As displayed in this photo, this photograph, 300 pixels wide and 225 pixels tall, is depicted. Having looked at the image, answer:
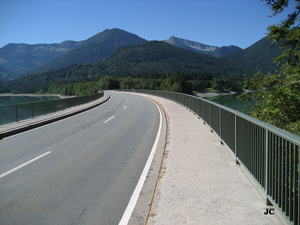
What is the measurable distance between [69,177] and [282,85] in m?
12.8

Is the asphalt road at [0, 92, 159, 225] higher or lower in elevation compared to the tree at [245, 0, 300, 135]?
lower

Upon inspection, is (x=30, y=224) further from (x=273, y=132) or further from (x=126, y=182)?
(x=273, y=132)

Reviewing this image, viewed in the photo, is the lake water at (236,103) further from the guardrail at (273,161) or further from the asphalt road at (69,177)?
the guardrail at (273,161)

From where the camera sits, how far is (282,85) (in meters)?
15.2

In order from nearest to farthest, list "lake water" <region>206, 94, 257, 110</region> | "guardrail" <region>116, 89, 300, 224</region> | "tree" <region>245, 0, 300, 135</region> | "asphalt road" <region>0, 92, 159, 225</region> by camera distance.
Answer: "guardrail" <region>116, 89, 300, 224</region> → "asphalt road" <region>0, 92, 159, 225</region> → "tree" <region>245, 0, 300, 135</region> → "lake water" <region>206, 94, 257, 110</region>

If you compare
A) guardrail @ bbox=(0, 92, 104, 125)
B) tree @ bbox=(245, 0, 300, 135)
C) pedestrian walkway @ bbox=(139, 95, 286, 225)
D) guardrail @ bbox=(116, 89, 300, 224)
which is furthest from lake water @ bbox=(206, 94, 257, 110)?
guardrail @ bbox=(116, 89, 300, 224)

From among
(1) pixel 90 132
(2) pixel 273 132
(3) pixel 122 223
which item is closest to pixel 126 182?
(3) pixel 122 223

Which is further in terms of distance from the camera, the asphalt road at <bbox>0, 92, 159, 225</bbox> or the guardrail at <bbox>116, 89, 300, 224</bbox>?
the asphalt road at <bbox>0, 92, 159, 225</bbox>

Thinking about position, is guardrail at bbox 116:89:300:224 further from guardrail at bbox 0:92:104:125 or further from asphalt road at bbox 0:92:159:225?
guardrail at bbox 0:92:104:125

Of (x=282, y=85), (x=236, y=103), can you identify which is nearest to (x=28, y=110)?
(x=282, y=85)

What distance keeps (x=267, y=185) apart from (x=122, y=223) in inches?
87.0

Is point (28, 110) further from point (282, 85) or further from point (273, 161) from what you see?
point (273, 161)

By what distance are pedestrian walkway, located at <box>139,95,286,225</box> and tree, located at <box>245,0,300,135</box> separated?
715cm

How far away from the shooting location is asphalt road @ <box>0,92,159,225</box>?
4551mm
